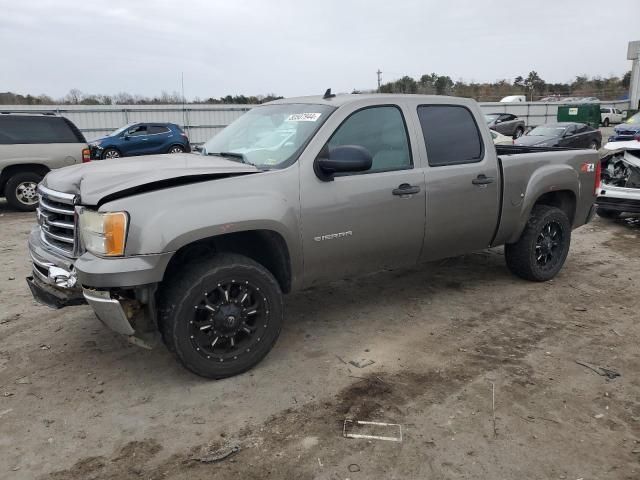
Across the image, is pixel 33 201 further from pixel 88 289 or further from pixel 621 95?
pixel 621 95

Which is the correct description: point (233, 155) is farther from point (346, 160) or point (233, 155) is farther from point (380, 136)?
point (380, 136)

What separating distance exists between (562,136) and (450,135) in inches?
652

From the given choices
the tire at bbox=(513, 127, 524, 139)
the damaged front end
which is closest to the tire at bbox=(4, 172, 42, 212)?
the damaged front end

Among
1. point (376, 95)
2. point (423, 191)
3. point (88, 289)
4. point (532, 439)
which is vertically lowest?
point (532, 439)

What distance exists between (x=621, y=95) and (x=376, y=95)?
2729 inches

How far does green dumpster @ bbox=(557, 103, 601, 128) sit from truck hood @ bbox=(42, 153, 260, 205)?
36.2 m

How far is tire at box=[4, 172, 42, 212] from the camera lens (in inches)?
395

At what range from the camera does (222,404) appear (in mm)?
3250

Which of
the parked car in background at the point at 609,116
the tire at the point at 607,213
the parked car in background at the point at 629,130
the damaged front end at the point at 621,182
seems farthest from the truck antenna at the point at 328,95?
the parked car in background at the point at 609,116

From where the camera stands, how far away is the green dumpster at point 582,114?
3450 centimetres

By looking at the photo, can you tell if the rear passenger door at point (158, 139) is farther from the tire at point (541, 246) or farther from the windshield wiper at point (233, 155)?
the tire at point (541, 246)

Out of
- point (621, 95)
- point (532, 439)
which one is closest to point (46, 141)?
point (532, 439)

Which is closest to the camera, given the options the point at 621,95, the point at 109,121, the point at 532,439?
the point at 532,439

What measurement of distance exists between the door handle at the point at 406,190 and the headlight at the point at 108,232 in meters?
2.04
